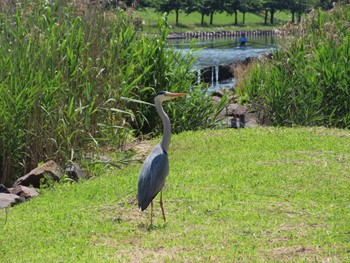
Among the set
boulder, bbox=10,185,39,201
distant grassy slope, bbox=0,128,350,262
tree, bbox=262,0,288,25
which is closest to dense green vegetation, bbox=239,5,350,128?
distant grassy slope, bbox=0,128,350,262

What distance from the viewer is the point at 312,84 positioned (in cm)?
1443

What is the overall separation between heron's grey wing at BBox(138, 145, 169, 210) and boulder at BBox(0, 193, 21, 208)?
237 cm

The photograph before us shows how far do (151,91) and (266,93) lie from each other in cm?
228

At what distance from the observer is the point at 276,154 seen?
11.3 meters

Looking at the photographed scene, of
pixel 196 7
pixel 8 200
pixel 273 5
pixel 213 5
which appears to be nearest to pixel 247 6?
pixel 273 5

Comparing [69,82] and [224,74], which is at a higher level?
[69,82]

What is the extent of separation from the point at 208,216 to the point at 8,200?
2641mm

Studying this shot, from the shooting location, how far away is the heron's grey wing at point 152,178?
722 centimetres

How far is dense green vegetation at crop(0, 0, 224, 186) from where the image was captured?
418 inches

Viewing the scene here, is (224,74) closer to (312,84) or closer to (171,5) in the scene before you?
(312,84)

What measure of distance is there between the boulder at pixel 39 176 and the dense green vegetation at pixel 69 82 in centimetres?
47

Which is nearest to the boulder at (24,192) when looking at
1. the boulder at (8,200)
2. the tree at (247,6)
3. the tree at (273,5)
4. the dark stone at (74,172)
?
the boulder at (8,200)

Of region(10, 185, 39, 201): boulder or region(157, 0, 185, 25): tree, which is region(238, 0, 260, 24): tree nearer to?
region(157, 0, 185, 25): tree

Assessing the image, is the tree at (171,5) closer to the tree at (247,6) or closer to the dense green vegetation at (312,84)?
the tree at (247,6)
